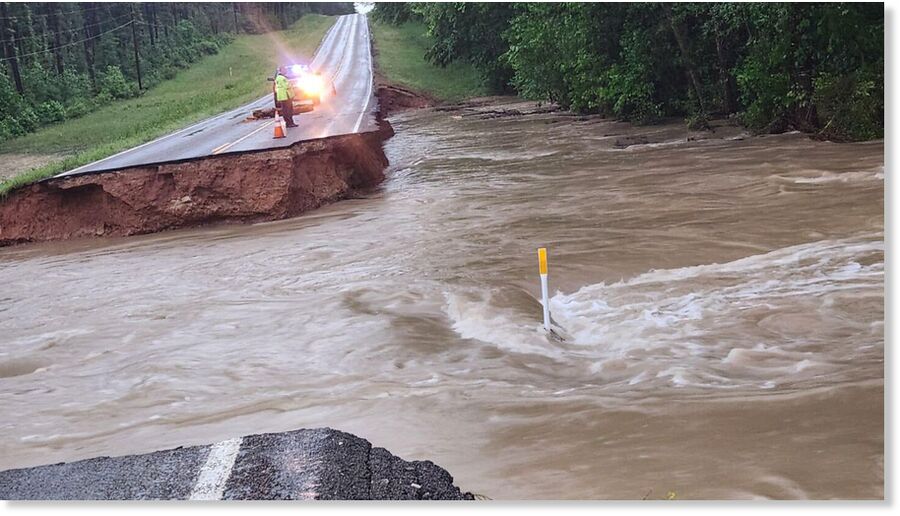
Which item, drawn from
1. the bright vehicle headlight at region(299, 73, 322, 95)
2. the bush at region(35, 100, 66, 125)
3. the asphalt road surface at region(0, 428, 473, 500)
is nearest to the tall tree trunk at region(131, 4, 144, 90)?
the bush at region(35, 100, 66, 125)

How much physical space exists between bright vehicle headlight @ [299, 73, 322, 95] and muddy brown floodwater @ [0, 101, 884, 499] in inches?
584

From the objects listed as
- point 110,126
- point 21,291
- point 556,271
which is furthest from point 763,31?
point 110,126

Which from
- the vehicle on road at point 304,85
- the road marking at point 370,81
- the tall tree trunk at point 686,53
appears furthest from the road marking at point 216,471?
the vehicle on road at point 304,85

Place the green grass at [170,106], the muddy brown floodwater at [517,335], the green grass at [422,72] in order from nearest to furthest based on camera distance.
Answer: the muddy brown floodwater at [517,335], the green grass at [170,106], the green grass at [422,72]

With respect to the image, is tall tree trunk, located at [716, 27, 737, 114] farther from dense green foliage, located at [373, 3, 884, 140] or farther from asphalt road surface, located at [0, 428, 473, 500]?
asphalt road surface, located at [0, 428, 473, 500]

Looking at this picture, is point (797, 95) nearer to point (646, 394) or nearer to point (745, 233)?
point (745, 233)

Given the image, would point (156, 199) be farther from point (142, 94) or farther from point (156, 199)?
point (142, 94)

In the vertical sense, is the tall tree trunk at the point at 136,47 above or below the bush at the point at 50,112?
above

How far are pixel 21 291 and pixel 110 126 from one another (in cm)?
2394

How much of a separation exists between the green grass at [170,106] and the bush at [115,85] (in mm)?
802

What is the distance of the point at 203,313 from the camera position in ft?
31.7

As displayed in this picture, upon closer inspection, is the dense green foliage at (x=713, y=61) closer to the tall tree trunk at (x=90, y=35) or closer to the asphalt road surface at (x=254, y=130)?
the asphalt road surface at (x=254, y=130)

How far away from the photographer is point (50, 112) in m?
36.5

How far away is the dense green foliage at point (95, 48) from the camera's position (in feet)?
103
